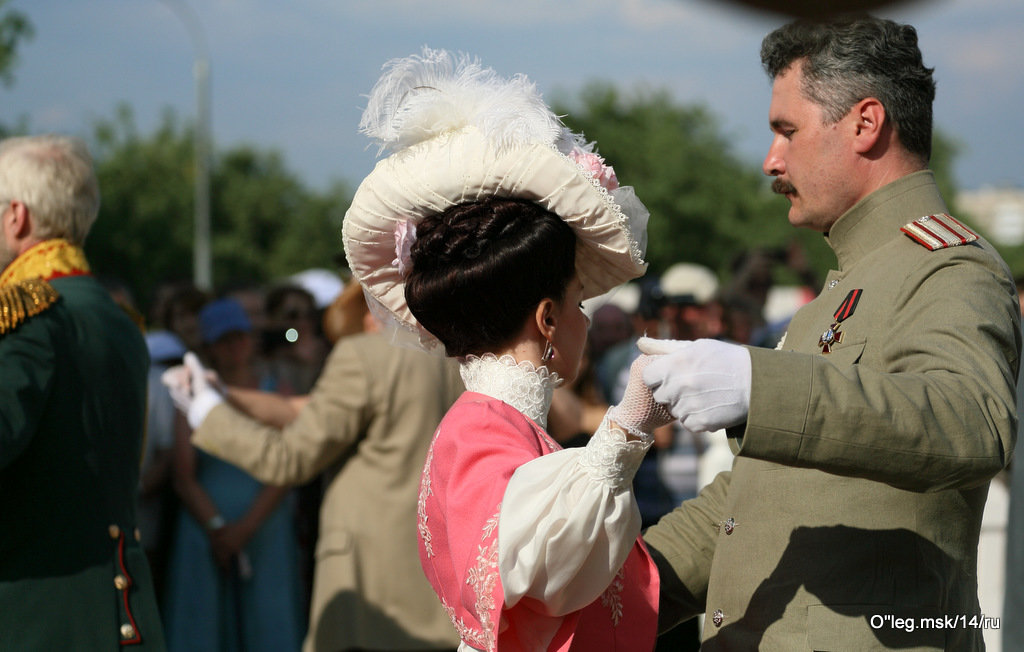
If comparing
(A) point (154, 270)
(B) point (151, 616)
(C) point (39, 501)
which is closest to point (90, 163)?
(C) point (39, 501)

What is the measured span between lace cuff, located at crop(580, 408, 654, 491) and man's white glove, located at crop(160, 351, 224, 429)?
2.82 metres

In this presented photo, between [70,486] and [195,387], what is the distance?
4.19ft

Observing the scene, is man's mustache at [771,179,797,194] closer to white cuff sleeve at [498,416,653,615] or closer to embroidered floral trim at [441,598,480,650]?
white cuff sleeve at [498,416,653,615]

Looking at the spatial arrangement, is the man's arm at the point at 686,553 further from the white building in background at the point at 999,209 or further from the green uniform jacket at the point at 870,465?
the white building in background at the point at 999,209

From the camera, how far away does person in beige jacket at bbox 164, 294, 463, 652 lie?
455 centimetres

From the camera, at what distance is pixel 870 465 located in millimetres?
1514

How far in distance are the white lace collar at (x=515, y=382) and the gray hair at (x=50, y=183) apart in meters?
1.78

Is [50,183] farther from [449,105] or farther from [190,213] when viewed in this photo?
[190,213]

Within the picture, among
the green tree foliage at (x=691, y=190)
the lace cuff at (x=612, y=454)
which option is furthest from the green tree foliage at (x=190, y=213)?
the lace cuff at (x=612, y=454)

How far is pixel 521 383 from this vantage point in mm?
2064

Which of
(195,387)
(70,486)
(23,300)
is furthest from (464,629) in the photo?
(195,387)

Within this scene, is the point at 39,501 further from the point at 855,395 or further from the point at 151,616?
the point at 855,395

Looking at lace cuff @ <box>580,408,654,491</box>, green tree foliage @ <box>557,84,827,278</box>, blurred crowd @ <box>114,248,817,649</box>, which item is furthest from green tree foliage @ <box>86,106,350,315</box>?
lace cuff @ <box>580,408,654,491</box>

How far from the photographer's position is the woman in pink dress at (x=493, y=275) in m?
1.84
